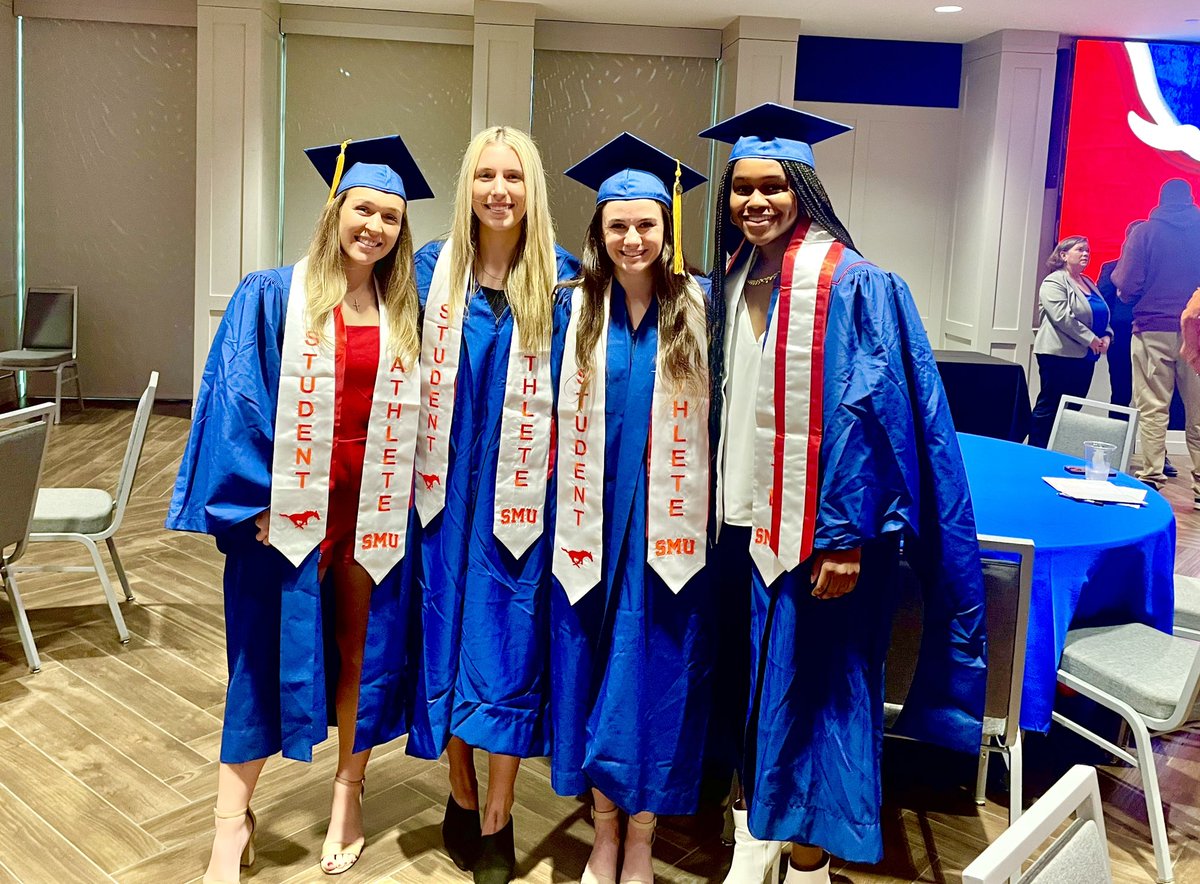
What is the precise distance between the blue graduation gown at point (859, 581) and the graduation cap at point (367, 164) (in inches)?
34.9

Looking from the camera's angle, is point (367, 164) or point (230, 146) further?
point (230, 146)

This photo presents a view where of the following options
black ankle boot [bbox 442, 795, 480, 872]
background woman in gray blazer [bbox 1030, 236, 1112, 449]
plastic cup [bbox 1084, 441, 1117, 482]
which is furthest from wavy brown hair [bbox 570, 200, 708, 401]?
background woman in gray blazer [bbox 1030, 236, 1112, 449]

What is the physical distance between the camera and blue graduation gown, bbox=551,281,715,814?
2172 millimetres

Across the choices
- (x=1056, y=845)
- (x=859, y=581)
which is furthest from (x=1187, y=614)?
(x=1056, y=845)

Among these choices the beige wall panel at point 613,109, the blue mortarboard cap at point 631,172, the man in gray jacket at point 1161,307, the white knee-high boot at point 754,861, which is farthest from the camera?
the beige wall panel at point 613,109

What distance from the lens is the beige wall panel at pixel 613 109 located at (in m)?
7.60

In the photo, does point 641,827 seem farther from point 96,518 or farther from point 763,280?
point 96,518

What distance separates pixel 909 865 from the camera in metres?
2.47

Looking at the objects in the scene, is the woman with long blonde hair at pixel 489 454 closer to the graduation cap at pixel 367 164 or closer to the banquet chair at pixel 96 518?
the graduation cap at pixel 367 164

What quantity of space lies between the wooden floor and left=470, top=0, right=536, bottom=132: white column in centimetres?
440

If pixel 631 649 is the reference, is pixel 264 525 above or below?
above

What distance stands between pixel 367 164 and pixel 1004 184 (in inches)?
237

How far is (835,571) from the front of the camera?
201 cm

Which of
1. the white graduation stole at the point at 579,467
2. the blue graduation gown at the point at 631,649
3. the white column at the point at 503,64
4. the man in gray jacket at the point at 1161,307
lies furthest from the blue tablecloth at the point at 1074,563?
the white column at the point at 503,64
